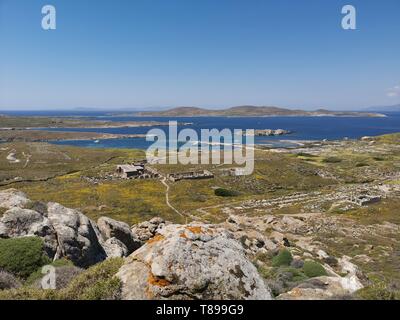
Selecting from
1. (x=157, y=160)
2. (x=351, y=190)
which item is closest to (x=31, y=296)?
(x=351, y=190)

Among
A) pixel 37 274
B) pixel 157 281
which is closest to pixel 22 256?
pixel 37 274

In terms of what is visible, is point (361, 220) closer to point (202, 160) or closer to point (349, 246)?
point (349, 246)

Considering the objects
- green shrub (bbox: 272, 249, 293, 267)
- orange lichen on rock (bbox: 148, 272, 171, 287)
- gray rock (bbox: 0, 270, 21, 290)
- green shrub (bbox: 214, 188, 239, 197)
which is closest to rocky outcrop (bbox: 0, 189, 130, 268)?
gray rock (bbox: 0, 270, 21, 290)

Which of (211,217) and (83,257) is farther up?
(83,257)

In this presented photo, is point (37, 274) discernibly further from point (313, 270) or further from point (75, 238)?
point (313, 270)

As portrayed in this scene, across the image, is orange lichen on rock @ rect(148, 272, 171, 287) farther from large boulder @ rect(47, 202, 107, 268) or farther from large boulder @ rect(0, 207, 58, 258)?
large boulder @ rect(47, 202, 107, 268)

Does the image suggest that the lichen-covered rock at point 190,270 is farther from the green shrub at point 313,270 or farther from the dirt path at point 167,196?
the dirt path at point 167,196
